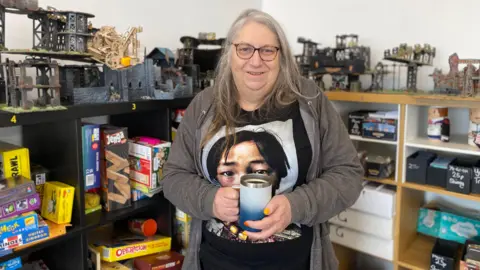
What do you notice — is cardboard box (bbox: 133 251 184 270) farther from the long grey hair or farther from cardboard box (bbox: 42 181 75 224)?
the long grey hair

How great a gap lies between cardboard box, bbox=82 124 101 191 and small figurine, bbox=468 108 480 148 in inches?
56.1

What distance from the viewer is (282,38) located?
4.03 feet

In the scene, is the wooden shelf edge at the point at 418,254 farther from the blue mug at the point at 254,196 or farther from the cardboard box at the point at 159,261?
the blue mug at the point at 254,196

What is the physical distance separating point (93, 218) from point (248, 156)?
0.59 metres

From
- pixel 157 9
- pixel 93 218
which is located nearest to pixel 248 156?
pixel 93 218

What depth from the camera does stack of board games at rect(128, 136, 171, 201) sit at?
1.53 meters

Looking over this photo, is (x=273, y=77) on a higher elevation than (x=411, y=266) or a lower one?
higher

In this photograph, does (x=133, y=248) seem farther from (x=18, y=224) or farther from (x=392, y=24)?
(x=392, y=24)

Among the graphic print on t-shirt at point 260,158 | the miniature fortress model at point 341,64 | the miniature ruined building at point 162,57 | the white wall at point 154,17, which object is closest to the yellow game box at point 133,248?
the graphic print on t-shirt at point 260,158

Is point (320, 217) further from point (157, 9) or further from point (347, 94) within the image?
point (157, 9)

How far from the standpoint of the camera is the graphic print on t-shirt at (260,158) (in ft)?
4.00

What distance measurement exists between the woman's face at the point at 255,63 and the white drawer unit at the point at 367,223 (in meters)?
1.03

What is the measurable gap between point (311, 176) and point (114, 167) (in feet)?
2.24

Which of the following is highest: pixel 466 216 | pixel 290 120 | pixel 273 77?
pixel 273 77
